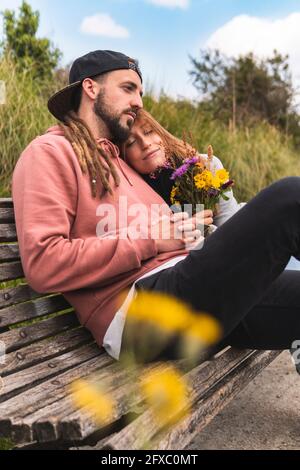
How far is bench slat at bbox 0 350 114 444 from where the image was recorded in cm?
175

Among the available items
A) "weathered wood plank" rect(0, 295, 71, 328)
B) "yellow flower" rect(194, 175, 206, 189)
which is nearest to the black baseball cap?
"yellow flower" rect(194, 175, 206, 189)

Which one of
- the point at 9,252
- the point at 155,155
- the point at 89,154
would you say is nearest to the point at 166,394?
the point at 9,252

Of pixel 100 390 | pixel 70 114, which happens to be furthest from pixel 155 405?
pixel 70 114

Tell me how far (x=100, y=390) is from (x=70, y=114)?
1459 mm

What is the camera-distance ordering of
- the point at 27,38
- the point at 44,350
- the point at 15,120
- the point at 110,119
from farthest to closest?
the point at 27,38 → the point at 15,120 → the point at 110,119 → the point at 44,350

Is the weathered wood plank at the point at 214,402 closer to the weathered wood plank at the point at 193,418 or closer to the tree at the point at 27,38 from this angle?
the weathered wood plank at the point at 193,418

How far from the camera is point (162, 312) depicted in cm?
220

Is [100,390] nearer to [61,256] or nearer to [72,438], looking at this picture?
[72,438]

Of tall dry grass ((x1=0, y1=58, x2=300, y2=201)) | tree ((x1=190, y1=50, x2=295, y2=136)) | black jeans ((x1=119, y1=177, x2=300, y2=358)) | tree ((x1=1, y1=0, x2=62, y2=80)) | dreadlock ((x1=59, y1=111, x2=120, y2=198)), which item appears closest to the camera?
black jeans ((x1=119, y1=177, x2=300, y2=358))

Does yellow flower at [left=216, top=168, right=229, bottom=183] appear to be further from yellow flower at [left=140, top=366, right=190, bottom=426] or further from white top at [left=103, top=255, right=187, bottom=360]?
yellow flower at [left=140, top=366, right=190, bottom=426]

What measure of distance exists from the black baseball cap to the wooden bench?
0.60 m

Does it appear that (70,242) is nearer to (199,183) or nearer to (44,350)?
(44,350)

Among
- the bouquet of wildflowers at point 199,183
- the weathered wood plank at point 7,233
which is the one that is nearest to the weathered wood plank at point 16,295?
the weathered wood plank at point 7,233

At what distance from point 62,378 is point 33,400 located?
23 cm
